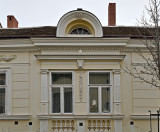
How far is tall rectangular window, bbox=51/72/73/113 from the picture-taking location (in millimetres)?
14227

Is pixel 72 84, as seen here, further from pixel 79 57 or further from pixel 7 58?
pixel 7 58

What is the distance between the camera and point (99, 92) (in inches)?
562

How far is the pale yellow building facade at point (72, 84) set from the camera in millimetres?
14008

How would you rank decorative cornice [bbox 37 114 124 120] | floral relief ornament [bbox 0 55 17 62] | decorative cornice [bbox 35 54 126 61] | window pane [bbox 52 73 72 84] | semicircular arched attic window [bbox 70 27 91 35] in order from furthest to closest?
semicircular arched attic window [bbox 70 27 91 35] < floral relief ornament [bbox 0 55 17 62] < window pane [bbox 52 73 72 84] < decorative cornice [bbox 35 54 126 61] < decorative cornice [bbox 37 114 124 120]

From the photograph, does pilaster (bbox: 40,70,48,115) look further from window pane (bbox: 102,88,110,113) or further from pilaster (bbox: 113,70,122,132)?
pilaster (bbox: 113,70,122,132)

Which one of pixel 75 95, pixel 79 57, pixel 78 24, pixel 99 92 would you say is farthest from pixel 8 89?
pixel 78 24

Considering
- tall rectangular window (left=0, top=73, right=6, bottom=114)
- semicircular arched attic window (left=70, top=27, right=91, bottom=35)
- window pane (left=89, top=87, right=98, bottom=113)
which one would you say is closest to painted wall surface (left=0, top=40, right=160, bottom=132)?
window pane (left=89, top=87, right=98, bottom=113)

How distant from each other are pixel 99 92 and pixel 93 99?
16.8 inches

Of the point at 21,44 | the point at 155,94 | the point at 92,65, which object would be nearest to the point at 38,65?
the point at 21,44

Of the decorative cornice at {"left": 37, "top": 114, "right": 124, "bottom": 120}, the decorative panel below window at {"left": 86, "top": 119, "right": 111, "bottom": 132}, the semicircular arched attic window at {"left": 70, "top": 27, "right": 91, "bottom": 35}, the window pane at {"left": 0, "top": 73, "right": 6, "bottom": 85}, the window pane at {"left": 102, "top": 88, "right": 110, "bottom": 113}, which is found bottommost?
the decorative panel below window at {"left": 86, "top": 119, "right": 111, "bottom": 132}

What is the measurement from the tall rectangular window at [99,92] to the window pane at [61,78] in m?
0.97

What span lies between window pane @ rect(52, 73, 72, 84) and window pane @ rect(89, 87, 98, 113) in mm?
1093

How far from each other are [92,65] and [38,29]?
3471 mm

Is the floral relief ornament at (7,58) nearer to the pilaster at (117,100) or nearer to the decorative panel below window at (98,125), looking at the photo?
the decorative panel below window at (98,125)
